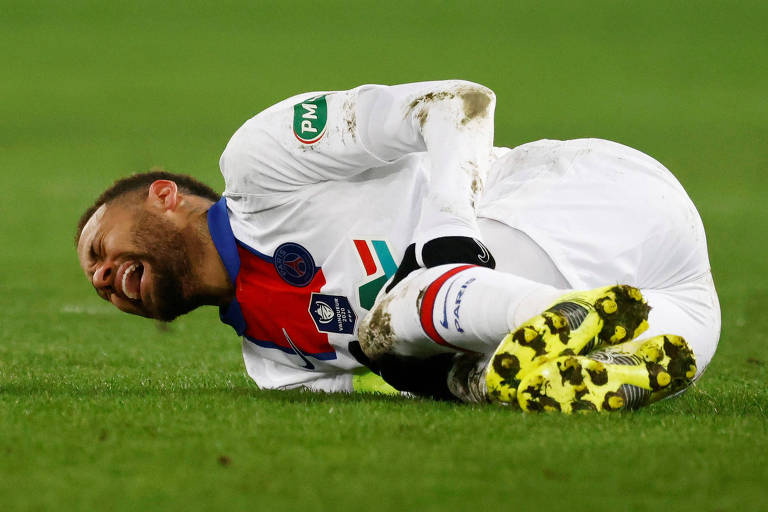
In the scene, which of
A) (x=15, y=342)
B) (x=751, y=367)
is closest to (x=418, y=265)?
(x=751, y=367)

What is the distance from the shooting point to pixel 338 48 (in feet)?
75.4

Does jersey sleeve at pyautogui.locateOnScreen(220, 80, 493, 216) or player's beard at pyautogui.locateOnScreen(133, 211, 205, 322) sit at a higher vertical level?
jersey sleeve at pyautogui.locateOnScreen(220, 80, 493, 216)

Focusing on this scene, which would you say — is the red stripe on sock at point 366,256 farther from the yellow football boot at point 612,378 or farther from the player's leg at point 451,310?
the yellow football boot at point 612,378

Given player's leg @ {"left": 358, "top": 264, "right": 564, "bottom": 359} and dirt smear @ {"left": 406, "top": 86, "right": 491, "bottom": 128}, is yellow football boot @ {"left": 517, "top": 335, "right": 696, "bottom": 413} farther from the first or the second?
dirt smear @ {"left": 406, "top": 86, "right": 491, "bottom": 128}

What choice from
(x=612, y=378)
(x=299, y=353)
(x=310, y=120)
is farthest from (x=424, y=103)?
(x=612, y=378)

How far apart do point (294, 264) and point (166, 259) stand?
0.39 metres

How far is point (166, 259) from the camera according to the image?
3.54 meters

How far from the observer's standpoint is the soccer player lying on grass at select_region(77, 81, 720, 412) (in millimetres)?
2867

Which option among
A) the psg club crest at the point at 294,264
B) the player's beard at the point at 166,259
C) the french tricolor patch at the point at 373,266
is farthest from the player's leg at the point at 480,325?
the player's beard at the point at 166,259

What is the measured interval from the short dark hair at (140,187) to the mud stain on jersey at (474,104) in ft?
3.35

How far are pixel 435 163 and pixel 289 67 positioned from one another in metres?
19.2

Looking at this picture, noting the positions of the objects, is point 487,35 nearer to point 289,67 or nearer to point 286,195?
point 289,67

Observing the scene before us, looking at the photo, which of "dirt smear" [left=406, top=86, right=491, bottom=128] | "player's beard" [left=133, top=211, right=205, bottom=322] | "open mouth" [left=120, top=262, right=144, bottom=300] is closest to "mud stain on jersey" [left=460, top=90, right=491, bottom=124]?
"dirt smear" [left=406, top=86, right=491, bottom=128]

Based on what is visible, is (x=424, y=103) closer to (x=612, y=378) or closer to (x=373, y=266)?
(x=373, y=266)
